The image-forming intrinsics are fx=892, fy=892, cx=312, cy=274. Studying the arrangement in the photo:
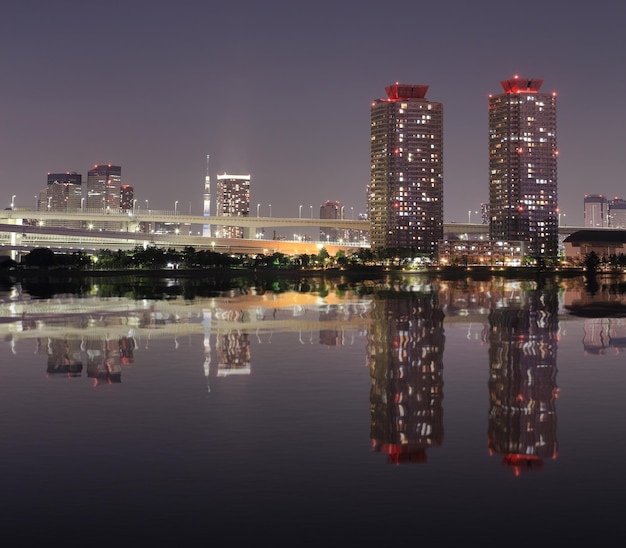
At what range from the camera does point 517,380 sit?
920 inches

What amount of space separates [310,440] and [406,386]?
660cm

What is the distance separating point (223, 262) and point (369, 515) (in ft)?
498

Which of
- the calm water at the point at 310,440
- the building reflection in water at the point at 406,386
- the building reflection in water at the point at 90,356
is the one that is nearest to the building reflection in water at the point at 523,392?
the calm water at the point at 310,440

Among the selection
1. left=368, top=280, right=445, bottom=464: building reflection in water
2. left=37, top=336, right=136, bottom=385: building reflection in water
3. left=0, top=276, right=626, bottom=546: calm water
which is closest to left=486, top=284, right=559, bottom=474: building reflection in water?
left=0, top=276, right=626, bottom=546: calm water

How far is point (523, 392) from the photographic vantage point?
70.5ft

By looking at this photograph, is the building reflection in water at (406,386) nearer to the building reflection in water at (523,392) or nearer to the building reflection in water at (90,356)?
the building reflection in water at (523,392)

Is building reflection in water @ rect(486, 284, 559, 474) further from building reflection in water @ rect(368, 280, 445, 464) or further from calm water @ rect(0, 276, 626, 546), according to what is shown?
building reflection in water @ rect(368, 280, 445, 464)

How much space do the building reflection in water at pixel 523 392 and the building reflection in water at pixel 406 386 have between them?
1.27 m

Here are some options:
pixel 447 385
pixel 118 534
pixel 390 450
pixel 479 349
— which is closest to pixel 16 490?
pixel 118 534

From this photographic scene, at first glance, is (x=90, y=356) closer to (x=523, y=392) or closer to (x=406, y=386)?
(x=406, y=386)

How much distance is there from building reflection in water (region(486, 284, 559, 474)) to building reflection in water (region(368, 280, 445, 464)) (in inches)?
49.9

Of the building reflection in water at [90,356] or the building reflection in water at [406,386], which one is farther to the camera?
the building reflection in water at [90,356]

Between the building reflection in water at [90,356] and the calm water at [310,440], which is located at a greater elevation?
the building reflection in water at [90,356]

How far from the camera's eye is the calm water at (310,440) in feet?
38.2
